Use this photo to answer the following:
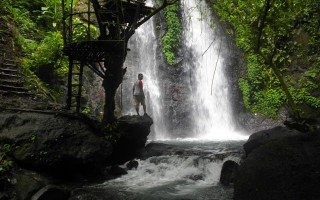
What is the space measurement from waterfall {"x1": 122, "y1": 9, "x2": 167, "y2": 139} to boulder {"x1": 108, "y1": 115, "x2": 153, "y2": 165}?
7.26 meters

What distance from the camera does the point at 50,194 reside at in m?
6.46

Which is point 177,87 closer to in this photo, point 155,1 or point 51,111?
point 155,1

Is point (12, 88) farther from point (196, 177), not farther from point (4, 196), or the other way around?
point (196, 177)

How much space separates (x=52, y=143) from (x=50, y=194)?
1808 millimetres

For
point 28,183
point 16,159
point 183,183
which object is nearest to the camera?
point 28,183

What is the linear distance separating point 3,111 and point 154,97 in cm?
1216

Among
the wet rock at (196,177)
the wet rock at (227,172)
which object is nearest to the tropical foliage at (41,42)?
the wet rock at (196,177)

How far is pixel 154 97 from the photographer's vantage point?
20.4 metres

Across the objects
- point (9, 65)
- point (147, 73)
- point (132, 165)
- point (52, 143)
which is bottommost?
point (132, 165)

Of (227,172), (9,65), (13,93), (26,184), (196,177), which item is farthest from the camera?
(9,65)

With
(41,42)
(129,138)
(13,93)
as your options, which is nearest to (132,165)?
(129,138)

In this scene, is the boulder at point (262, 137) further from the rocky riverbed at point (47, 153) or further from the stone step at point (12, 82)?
the stone step at point (12, 82)

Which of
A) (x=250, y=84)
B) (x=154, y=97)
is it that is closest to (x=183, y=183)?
(x=154, y=97)

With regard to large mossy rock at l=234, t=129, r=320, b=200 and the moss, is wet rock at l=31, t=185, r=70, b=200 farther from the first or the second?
the moss
